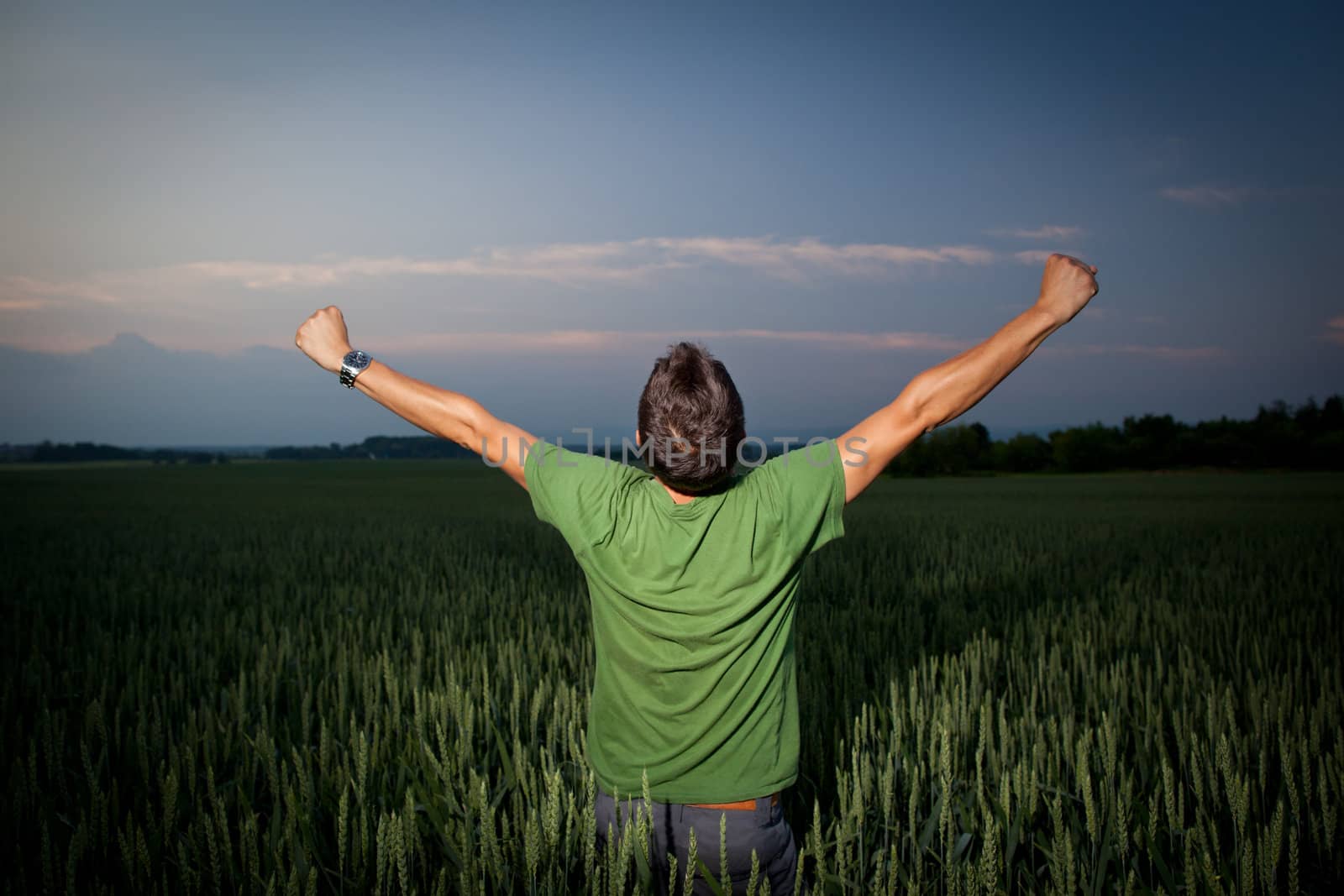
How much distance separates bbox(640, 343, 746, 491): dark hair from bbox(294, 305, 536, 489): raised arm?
376 millimetres

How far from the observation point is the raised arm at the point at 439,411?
1.90 m

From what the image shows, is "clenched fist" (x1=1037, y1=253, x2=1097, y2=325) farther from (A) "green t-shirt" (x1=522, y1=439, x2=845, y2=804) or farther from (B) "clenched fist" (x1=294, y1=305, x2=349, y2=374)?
(B) "clenched fist" (x1=294, y1=305, x2=349, y2=374)

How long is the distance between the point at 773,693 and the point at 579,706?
90.5 inches

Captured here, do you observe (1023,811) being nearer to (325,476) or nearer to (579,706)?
(579,706)

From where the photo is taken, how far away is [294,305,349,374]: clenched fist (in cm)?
209

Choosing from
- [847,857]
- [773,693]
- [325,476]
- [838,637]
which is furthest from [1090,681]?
[325,476]

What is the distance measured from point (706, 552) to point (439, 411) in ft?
2.42

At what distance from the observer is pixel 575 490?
6.06 feet

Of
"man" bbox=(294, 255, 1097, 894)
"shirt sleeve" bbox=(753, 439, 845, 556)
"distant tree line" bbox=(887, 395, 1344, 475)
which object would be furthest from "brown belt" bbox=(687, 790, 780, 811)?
"distant tree line" bbox=(887, 395, 1344, 475)

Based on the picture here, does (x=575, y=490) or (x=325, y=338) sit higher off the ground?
(x=325, y=338)

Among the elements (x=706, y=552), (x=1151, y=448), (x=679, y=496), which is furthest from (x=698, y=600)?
(x=1151, y=448)

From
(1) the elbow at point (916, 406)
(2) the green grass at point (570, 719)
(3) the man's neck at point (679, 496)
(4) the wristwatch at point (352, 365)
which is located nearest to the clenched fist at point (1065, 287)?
(1) the elbow at point (916, 406)

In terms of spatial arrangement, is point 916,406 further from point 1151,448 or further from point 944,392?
point 1151,448

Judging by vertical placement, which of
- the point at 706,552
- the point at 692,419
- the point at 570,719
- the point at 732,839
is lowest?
the point at 570,719
